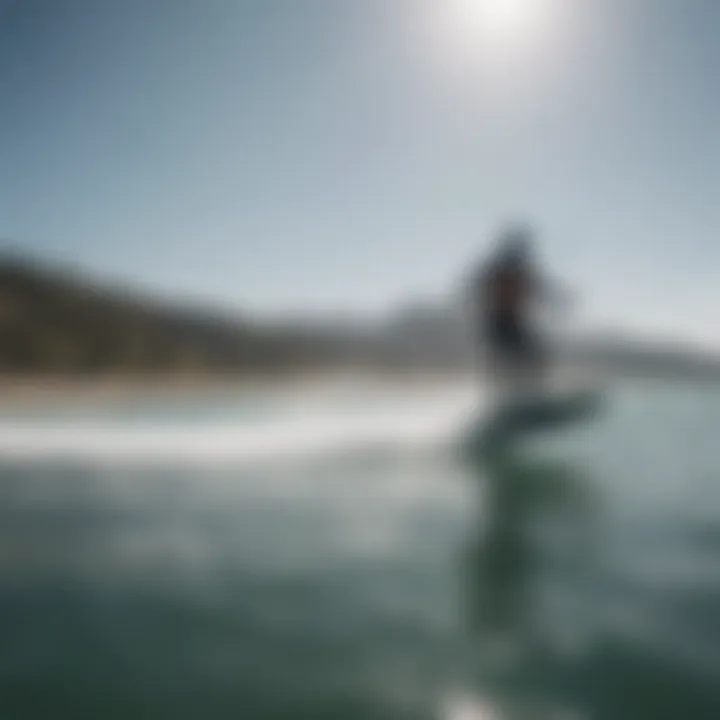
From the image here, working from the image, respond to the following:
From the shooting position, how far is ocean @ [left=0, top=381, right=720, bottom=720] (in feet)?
14.6

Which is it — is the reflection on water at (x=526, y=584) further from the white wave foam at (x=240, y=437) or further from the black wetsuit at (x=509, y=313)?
the black wetsuit at (x=509, y=313)

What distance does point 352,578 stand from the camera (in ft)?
22.0

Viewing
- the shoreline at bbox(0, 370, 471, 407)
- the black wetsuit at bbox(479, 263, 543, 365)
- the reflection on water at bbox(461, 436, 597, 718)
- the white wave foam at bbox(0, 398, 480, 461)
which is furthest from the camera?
the shoreline at bbox(0, 370, 471, 407)

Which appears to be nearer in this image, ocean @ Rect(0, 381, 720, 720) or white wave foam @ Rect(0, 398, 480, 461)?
ocean @ Rect(0, 381, 720, 720)

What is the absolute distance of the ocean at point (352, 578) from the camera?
14.6ft

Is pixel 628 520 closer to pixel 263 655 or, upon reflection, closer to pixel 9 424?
pixel 263 655

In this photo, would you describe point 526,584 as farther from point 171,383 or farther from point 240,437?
point 171,383

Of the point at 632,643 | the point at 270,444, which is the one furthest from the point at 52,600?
the point at 270,444

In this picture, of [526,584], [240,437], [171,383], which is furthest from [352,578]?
[171,383]

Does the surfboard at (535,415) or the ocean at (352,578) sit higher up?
the surfboard at (535,415)

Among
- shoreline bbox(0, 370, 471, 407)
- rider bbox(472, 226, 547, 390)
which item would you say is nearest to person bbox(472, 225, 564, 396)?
rider bbox(472, 226, 547, 390)

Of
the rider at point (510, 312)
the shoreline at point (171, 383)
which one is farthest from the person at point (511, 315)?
the shoreline at point (171, 383)

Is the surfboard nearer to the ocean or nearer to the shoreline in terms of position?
the ocean

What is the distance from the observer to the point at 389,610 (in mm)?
5883
